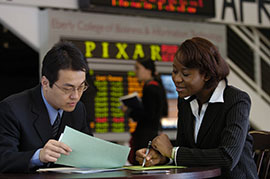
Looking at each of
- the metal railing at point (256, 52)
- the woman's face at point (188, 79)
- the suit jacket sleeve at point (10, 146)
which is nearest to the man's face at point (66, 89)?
the suit jacket sleeve at point (10, 146)

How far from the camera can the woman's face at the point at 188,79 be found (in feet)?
6.93

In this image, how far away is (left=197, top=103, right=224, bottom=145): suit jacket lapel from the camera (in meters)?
2.12

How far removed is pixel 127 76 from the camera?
5.82 meters

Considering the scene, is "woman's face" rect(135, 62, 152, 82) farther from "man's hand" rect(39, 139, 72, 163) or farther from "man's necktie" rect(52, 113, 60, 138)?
"man's hand" rect(39, 139, 72, 163)

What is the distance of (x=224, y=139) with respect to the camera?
1.98 m

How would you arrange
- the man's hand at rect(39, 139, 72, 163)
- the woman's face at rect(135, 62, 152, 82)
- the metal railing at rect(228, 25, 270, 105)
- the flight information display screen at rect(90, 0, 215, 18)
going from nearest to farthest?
the man's hand at rect(39, 139, 72, 163) → the woman's face at rect(135, 62, 152, 82) → the flight information display screen at rect(90, 0, 215, 18) → the metal railing at rect(228, 25, 270, 105)

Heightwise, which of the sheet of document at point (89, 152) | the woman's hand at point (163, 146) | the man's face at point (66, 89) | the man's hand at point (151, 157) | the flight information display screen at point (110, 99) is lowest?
the flight information display screen at point (110, 99)

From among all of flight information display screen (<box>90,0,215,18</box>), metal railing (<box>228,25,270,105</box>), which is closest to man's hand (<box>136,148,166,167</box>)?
flight information display screen (<box>90,0,215,18</box>)

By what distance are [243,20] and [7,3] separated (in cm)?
345

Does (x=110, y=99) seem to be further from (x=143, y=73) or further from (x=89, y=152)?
(x=89, y=152)

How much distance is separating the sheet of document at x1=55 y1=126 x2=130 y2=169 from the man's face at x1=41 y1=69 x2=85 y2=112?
34 centimetres

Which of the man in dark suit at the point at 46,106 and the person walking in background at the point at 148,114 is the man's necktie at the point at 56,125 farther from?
the person walking in background at the point at 148,114

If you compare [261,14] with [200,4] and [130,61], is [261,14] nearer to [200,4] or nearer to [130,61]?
[200,4]

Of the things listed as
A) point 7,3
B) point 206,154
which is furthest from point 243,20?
point 206,154
